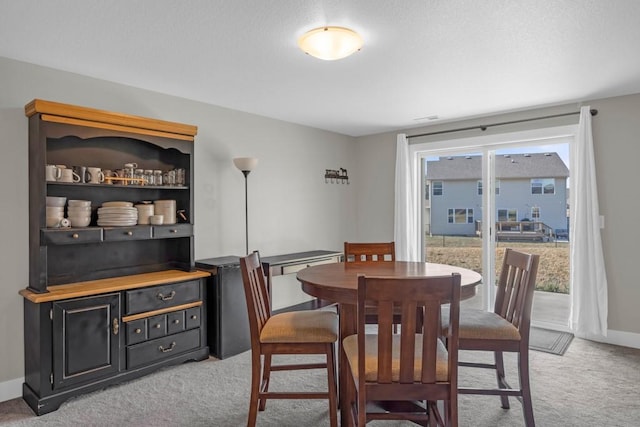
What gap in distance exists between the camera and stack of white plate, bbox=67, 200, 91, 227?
2.87m

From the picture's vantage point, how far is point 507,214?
4.62 m

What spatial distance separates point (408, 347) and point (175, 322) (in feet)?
7.27

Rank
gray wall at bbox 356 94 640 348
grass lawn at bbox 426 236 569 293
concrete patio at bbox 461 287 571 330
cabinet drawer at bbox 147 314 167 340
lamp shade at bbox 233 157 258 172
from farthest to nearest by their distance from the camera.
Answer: grass lawn at bbox 426 236 569 293 < concrete patio at bbox 461 287 571 330 < lamp shade at bbox 233 157 258 172 < gray wall at bbox 356 94 640 348 < cabinet drawer at bbox 147 314 167 340

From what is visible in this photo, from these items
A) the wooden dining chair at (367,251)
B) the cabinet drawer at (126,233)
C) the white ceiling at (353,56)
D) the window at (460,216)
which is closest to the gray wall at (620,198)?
the white ceiling at (353,56)

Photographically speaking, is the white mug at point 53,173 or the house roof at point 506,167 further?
the house roof at point 506,167

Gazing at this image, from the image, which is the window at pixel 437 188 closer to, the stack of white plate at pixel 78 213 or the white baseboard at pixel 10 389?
the stack of white plate at pixel 78 213

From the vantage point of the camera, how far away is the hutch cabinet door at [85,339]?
257 centimetres

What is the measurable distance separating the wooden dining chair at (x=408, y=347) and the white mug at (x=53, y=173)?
94.2 inches

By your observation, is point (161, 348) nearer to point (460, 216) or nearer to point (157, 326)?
point (157, 326)

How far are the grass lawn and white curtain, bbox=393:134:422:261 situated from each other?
275 millimetres

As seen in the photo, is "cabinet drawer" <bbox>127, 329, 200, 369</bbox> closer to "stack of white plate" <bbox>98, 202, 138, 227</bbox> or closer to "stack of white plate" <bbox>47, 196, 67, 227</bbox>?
"stack of white plate" <bbox>98, 202, 138, 227</bbox>

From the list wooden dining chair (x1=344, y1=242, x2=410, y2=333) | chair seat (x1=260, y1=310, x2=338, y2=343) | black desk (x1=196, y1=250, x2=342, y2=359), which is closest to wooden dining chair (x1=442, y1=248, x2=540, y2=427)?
chair seat (x1=260, y1=310, x2=338, y2=343)

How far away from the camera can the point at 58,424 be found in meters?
2.37

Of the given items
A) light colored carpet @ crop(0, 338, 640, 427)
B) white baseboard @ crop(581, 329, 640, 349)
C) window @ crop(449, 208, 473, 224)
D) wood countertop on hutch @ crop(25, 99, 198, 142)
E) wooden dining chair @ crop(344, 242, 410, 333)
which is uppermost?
wood countertop on hutch @ crop(25, 99, 198, 142)
